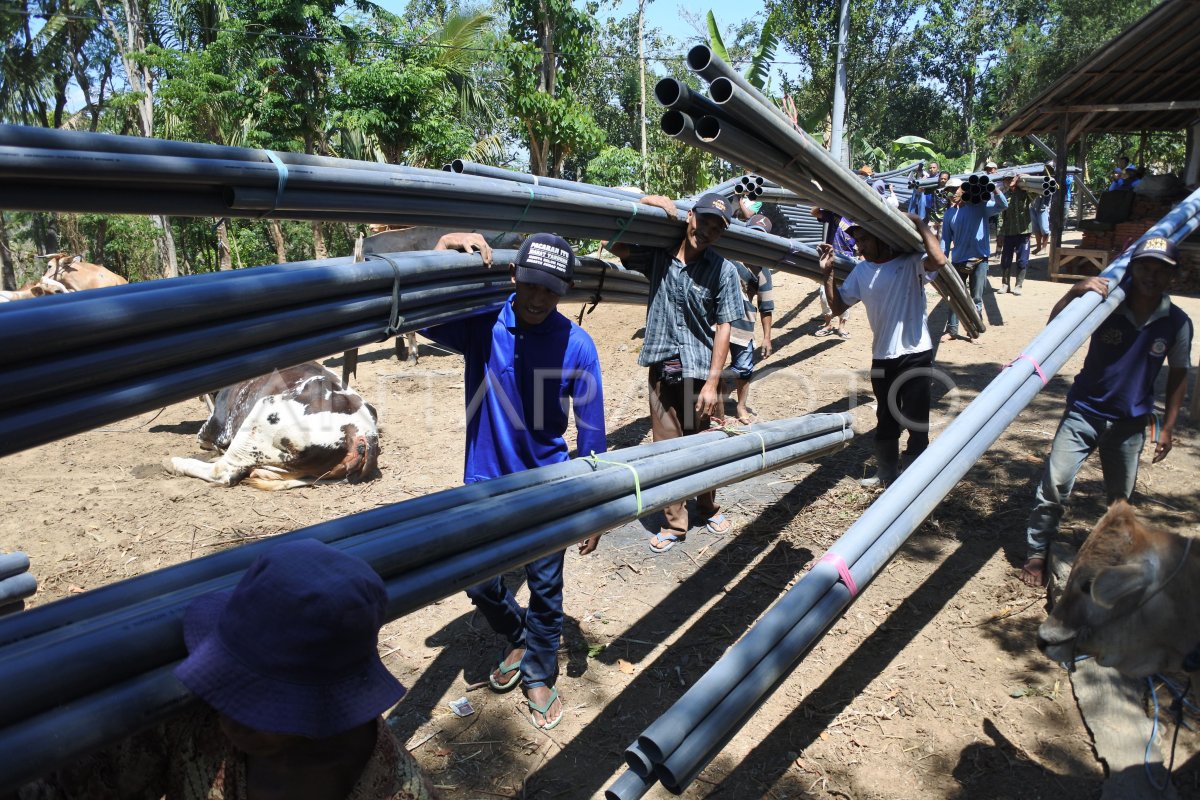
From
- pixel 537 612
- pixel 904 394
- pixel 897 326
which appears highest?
pixel 897 326

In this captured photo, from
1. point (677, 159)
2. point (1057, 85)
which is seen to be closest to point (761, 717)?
point (1057, 85)

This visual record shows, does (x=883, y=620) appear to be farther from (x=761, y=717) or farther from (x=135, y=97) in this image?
(x=135, y=97)

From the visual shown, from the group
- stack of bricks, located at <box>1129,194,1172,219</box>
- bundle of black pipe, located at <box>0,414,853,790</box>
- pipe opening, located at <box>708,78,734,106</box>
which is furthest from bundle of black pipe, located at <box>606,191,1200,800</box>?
stack of bricks, located at <box>1129,194,1172,219</box>

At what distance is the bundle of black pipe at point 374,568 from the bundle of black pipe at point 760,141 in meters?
1.20

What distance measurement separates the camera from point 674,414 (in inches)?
197

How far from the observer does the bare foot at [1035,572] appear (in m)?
4.29

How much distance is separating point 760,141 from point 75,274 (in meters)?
9.39

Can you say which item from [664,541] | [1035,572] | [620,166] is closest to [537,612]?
[664,541]

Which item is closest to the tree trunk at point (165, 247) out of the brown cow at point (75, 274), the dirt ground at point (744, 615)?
the brown cow at point (75, 274)

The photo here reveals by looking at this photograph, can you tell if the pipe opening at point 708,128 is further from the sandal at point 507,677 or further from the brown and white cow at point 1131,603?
the sandal at point 507,677

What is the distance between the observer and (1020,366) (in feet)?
11.4

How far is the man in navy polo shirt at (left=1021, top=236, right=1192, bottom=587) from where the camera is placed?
4.14m

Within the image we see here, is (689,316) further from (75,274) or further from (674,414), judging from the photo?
(75,274)

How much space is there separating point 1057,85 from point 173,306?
14216 millimetres
